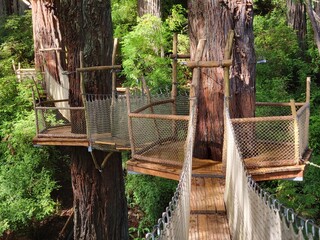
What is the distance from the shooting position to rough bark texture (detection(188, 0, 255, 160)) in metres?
6.32

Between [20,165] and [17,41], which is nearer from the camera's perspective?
[20,165]

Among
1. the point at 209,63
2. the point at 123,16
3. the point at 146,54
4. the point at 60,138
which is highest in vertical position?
the point at 123,16

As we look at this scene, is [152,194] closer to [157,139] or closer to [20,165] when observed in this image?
[20,165]

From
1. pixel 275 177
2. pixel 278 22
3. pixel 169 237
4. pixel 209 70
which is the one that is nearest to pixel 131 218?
pixel 209 70

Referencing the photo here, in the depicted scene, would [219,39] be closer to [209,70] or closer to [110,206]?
[209,70]

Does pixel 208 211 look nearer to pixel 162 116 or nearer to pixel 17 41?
pixel 162 116

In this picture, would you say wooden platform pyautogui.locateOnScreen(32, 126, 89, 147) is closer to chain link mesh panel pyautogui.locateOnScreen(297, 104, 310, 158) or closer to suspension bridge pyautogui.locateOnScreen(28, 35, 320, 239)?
suspension bridge pyautogui.locateOnScreen(28, 35, 320, 239)

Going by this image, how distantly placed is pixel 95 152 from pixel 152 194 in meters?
2.41

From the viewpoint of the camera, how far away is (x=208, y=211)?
4.76 meters

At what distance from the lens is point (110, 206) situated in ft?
25.3

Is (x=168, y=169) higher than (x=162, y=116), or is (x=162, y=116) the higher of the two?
(x=162, y=116)

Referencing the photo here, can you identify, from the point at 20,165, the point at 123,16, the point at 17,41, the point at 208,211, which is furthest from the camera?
the point at 17,41

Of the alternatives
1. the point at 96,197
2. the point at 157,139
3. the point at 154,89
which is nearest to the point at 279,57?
the point at 154,89

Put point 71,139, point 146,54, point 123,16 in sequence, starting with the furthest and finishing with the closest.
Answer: point 123,16 < point 146,54 < point 71,139
